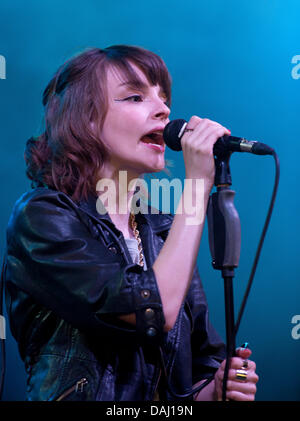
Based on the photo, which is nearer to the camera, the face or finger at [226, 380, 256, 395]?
finger at [226, 380, 256, 395]

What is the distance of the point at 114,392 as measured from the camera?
1066mm

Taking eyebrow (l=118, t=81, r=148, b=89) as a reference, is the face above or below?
below

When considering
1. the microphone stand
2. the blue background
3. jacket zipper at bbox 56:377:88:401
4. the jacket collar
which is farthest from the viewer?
the blue background

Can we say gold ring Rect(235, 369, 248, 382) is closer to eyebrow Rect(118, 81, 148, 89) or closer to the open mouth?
the open mouth

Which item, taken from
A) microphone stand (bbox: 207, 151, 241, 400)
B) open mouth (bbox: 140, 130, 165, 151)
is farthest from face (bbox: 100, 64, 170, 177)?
microphone stand (bbox: 207, 151, 241, 400)

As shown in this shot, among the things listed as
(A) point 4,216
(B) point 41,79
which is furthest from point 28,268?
(B) point 41,79

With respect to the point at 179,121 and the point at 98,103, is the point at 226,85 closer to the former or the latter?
the point at 98,103

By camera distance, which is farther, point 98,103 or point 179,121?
point 98,103

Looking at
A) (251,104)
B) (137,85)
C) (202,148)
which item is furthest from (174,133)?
(251,104)

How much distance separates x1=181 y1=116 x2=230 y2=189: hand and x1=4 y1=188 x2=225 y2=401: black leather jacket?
0.22m

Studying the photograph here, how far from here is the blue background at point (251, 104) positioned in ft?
6.51

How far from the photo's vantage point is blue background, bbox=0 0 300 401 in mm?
1983

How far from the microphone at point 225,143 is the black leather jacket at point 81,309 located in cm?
27
